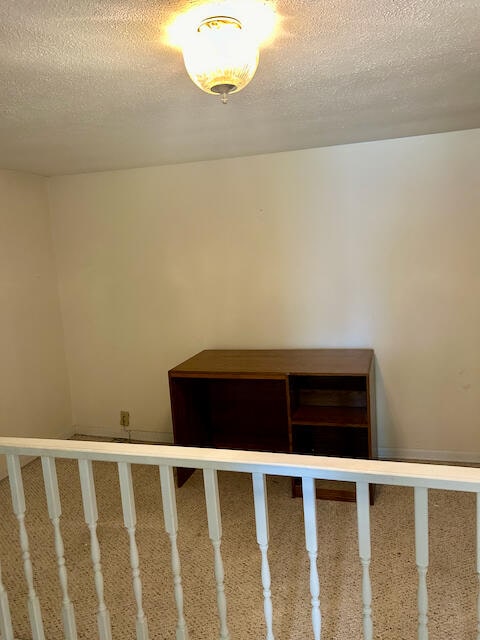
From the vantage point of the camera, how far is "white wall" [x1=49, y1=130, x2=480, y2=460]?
288 cm

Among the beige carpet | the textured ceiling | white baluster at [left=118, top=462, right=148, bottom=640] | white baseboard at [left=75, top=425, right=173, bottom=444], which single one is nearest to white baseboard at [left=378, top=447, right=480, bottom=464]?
the beige carpet

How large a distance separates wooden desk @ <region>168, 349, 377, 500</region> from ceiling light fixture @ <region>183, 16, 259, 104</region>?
1.65m

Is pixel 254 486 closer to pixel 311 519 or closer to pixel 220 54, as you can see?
pixel 311 519

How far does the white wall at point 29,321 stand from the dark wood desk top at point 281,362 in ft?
3.97

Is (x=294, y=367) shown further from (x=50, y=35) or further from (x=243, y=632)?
(x=50, y=35)

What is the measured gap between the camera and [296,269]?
10.3 ft

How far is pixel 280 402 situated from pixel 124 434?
4.41 ft

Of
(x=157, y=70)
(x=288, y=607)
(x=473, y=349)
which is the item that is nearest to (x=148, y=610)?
(x=288, y=607)

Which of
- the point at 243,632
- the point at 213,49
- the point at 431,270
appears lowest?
the point at 243,632

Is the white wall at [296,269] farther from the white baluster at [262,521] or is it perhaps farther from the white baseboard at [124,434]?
the white baluster at [262,521]

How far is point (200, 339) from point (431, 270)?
5.27 feet

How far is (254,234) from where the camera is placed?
3189mm

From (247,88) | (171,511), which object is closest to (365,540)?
(171,511)

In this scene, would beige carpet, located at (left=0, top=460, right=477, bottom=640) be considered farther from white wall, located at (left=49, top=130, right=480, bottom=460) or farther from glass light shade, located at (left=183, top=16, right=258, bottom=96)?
glass light shade, located at (left=183, top=16, right=258, bottom=96)
